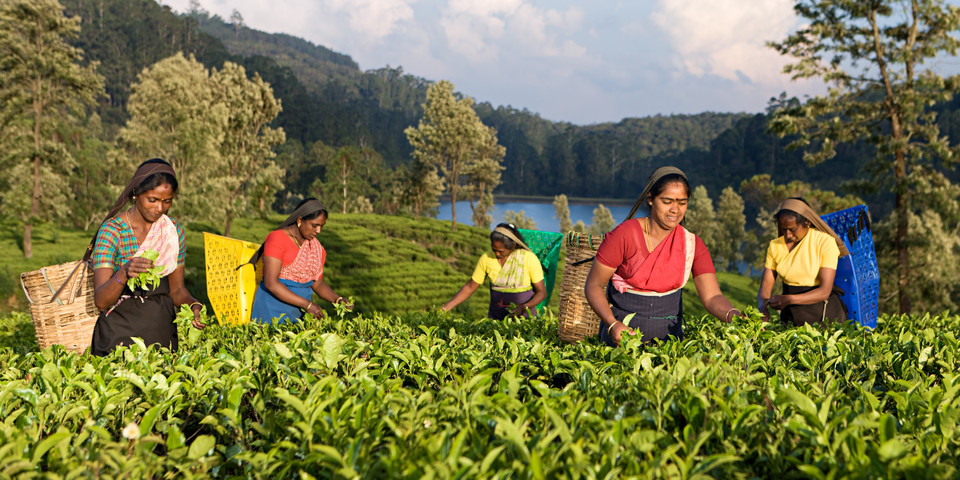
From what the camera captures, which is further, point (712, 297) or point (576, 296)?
point (576, 296)

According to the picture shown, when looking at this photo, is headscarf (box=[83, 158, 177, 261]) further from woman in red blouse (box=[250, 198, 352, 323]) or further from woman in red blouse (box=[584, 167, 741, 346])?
woman in red blouse (box=[584, 167, 741, 346])

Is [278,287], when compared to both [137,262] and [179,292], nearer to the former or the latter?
[179,292]

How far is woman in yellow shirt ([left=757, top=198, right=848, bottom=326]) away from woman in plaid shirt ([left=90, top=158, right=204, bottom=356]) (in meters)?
4.54

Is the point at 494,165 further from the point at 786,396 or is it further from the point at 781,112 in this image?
the point at 786,396

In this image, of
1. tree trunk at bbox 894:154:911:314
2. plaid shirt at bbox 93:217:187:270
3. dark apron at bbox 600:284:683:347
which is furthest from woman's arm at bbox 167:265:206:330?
tree trunk at bbox 894:154:911:314

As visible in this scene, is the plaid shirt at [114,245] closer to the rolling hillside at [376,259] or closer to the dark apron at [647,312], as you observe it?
the dark apron at [647,312]

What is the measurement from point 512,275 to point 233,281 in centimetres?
269

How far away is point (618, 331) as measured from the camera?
3.12 m

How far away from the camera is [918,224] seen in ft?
53.0

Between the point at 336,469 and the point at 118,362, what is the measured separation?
211 centimetres

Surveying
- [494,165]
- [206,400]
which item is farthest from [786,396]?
[494,165]

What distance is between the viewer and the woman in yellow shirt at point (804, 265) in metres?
4.65

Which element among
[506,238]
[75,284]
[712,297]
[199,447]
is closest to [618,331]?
[712,297]

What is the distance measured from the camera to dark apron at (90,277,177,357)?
351cm
